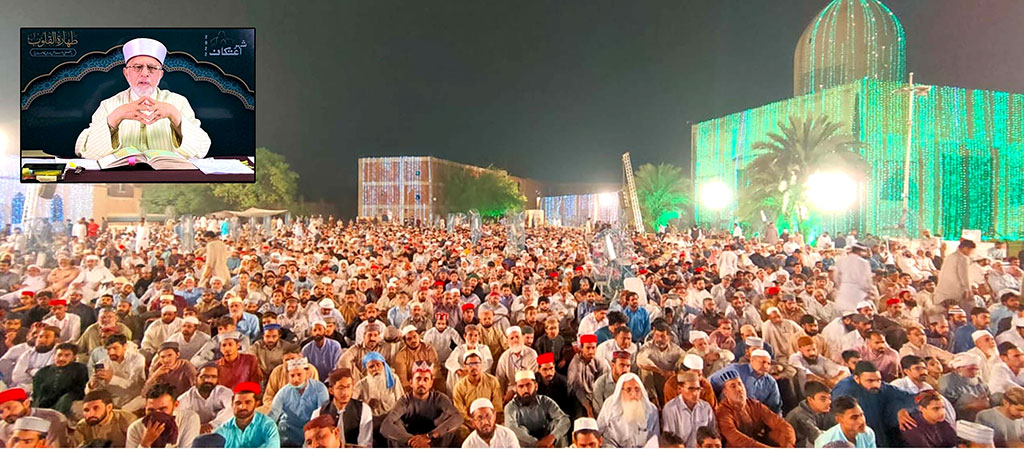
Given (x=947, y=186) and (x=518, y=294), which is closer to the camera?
(x=518, y=294)

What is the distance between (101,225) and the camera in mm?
8773

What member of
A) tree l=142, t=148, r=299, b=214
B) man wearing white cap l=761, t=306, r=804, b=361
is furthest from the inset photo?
man wearing white cap l=761, t=306, r=804, b=361

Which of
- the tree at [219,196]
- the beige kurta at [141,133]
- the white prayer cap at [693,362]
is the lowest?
the white prayer cap at [693,362]

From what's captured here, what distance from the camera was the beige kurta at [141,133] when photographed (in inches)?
189

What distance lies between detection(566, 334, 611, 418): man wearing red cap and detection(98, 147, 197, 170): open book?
11.1ft

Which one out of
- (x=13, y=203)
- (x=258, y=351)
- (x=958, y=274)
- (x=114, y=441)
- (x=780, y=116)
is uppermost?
(x=780, y=116)

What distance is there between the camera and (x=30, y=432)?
3227 mm

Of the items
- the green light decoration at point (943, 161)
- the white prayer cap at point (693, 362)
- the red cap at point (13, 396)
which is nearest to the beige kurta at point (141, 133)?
the red cap at point (13, 396)

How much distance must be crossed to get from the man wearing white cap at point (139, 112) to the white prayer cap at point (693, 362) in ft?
13.2

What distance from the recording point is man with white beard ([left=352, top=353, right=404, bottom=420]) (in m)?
3.59

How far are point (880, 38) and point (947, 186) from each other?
2.83 m

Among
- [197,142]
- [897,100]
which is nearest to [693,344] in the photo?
[197,142]

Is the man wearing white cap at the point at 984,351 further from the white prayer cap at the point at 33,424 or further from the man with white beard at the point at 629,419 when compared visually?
the white prayer cap at the point at 33,424

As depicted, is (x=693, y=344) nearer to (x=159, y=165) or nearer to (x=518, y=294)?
(x=518, y=294)
